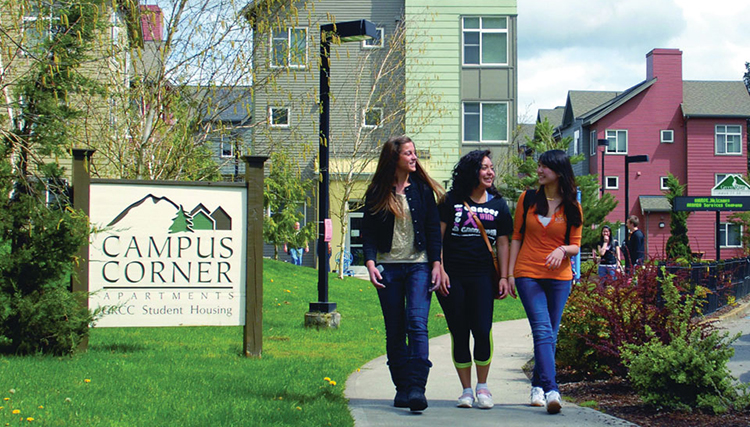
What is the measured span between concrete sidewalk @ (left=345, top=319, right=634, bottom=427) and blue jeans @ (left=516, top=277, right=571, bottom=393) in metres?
0.27

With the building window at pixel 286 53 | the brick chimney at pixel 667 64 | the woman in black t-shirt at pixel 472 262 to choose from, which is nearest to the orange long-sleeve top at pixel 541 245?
the woman in black t-shirt at pixel 472 262

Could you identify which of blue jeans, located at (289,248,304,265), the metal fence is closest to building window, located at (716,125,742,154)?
blue jeans, located at (289,248,304,265)

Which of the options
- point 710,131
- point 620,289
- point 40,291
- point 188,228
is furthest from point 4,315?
point 710,131

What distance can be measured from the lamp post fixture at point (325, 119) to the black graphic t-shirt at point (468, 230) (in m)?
5.55

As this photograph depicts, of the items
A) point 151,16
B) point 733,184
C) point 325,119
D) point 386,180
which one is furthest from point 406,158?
point 733,184

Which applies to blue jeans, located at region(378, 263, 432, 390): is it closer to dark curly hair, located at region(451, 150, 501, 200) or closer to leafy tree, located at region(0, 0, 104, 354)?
dark curly hair, located at region(451, 150, 501, 200)

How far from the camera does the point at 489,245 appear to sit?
6.04m

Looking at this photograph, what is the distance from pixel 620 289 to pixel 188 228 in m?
4.24

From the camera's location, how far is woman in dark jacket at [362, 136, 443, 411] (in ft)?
19.3

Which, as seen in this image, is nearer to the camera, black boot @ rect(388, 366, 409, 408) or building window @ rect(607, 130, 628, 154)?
black boot @ rect(388, 366, 409, 408)

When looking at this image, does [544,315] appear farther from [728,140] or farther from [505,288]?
[728,140]

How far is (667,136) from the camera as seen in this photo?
47781 mm

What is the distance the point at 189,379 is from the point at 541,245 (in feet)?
10.1

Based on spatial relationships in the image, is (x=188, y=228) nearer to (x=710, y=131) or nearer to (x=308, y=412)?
(x=308, y=412)
